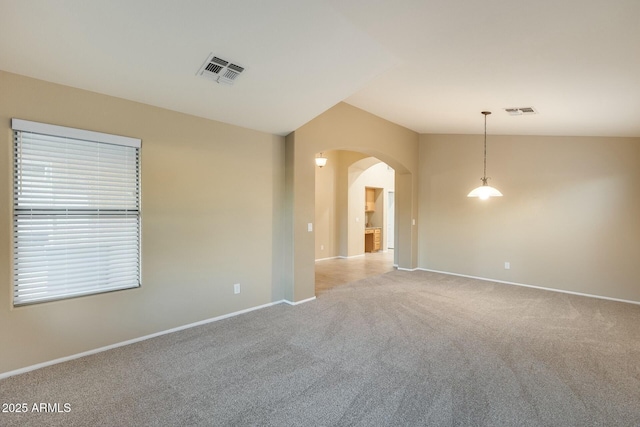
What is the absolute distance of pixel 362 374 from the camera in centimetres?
266

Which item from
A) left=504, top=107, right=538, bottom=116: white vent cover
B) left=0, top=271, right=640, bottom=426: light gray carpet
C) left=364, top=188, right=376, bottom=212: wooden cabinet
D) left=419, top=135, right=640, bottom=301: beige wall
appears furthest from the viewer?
left=364, top=188, right=376, bottom=212: wooden cabinet

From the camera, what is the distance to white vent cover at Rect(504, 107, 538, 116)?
4.12m

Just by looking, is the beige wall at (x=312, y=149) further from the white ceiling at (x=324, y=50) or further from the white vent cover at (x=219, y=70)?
the white vent cover at (x=219, y=70)

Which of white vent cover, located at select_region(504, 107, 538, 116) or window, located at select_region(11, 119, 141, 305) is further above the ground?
white vent cover, located at select_region(504, 107, 538, 116)

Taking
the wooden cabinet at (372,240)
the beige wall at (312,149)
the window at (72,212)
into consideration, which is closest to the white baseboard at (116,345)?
the window at (72,212)

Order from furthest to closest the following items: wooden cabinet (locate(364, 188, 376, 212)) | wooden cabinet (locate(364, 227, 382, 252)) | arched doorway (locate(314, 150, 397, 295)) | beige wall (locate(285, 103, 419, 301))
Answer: wooden cabinet (locate(364, 188, 376, 212)), wooden cabinet (locate(364, 227, 382, 252)), arched doorway (locate(314, 150, 397, 295)), beige wall (locate(285, 103, 419, 301))

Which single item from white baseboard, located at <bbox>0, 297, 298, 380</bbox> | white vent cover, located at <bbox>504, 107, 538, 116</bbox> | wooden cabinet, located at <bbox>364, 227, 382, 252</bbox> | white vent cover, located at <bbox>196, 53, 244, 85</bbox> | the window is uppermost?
white vent cover, located at <bbox>504, 107, 538, 116</bbox>

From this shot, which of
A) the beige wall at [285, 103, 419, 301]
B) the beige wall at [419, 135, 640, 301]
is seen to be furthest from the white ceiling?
the beige wall at [419, 135, 640, 301]

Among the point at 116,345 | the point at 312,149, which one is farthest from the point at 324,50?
the point at 116,345

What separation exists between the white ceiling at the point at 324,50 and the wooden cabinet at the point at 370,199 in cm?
660

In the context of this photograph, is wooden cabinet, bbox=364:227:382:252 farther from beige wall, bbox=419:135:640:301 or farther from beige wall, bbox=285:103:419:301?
beige wall, bbox=285:103:419:301

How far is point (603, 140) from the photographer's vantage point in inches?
195

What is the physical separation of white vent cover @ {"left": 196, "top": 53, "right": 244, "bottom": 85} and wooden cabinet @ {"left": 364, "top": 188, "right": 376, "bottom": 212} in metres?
7.84

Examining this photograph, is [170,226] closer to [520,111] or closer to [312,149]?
[312,149]
